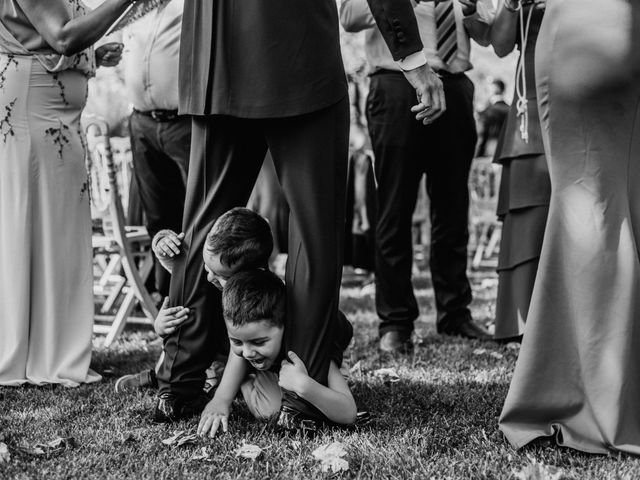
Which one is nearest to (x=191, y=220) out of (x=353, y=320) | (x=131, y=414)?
(x=131, y=414)

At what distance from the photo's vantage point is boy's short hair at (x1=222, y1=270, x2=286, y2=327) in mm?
2750

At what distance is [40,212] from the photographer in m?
3.82

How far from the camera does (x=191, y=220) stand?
2.94 meters

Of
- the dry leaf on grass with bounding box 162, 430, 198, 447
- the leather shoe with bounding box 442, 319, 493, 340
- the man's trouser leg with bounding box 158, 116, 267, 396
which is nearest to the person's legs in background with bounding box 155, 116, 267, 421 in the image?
the man's trouser leg with bounding box 158, 116, 267, 396

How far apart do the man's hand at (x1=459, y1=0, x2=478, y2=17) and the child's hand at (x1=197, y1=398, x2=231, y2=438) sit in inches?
93.9

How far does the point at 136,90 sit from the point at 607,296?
2.99m

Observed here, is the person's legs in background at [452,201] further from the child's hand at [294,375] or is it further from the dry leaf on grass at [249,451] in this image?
the dry leaf on grass at [249,451]

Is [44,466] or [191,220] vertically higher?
[191,220]

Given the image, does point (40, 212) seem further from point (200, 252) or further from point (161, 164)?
point (200, 252)

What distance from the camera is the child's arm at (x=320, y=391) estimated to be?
8.84ft

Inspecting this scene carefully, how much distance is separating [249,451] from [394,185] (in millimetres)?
2279

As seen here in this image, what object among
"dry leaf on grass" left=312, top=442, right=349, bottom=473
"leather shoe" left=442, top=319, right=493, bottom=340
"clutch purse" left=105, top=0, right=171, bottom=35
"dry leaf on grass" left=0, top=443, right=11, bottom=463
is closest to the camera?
"dry leaf on grass" left=312, top=442, right=349, bottom=473

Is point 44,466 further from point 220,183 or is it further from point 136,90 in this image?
point 136,90

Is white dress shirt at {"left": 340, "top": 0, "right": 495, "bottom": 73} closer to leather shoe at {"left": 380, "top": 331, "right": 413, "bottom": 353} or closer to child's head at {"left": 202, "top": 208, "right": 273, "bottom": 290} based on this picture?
leather shoe at {"left": 380, "top": 331, "right": 413, "bottom": 353}
